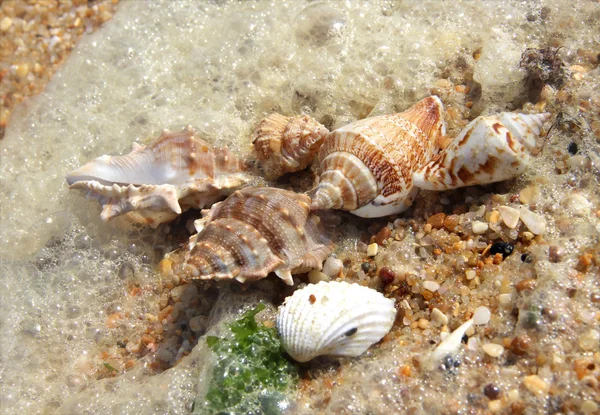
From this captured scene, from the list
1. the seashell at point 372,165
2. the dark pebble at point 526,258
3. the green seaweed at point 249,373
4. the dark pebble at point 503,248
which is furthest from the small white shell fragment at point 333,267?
the dark pebble at point 526,258

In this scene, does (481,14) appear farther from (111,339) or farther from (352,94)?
(111,339)

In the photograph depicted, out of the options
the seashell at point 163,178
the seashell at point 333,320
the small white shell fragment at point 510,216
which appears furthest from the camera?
the seashell at point 163,178

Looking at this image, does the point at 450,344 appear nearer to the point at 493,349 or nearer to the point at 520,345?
the point at 493,349

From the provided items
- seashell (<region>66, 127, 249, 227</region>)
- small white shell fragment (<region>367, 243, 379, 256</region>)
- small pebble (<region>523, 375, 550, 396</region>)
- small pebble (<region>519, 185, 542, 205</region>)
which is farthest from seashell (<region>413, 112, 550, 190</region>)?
seashell (<region>66, 127, 249, 227</region>)

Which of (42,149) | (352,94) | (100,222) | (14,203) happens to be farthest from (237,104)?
(14,203)

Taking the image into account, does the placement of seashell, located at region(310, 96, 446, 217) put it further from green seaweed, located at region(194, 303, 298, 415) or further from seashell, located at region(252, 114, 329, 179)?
green seaweed, located at region(194, 303, 298, 415)

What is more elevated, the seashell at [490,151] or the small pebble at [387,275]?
the seashell at [490,151]

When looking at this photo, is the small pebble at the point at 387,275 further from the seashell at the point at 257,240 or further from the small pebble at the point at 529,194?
the small pebble at the point at 529,194
